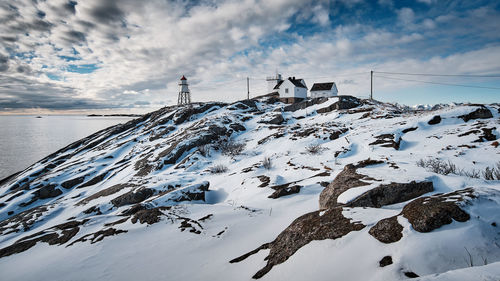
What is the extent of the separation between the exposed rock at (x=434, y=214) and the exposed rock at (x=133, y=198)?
13.7 metres

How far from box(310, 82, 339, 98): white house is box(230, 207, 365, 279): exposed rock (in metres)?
55.6

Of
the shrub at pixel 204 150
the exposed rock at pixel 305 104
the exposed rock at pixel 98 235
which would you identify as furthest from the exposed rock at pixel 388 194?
the exposed rock at pixel 305 104

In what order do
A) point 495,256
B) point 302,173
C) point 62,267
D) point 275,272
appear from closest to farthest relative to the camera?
point 495,256 < point 275,272 < point 62,267 < point 302,173

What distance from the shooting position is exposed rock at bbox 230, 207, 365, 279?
4.10 meters

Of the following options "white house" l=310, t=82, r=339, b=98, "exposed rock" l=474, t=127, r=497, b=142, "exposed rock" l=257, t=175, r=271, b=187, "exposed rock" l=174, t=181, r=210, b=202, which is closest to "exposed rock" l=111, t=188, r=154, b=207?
"exposed rock" l=174, t=181, r=210, b=202

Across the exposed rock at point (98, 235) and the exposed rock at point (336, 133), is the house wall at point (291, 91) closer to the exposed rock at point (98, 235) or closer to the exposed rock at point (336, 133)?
the exposed rock at point (336, 133)

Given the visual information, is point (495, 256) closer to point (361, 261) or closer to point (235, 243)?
point (361, 261)

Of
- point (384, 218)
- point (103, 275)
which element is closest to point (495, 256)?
point (384, 218)

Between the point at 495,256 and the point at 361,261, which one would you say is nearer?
the point at 495,256

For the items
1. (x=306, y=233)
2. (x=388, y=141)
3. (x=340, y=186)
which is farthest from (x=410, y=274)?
(x=388, y=141)

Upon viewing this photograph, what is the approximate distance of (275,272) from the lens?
3.80 meters

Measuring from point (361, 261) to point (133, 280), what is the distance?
4.45 m

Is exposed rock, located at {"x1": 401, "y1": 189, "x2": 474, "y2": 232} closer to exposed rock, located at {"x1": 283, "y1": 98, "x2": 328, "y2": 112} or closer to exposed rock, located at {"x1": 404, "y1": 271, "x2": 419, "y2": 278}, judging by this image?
exposed rock, located at {"x1": 404, "y1": 271, "x2": 419, "y2": 278}

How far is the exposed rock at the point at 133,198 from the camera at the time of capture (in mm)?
13377
